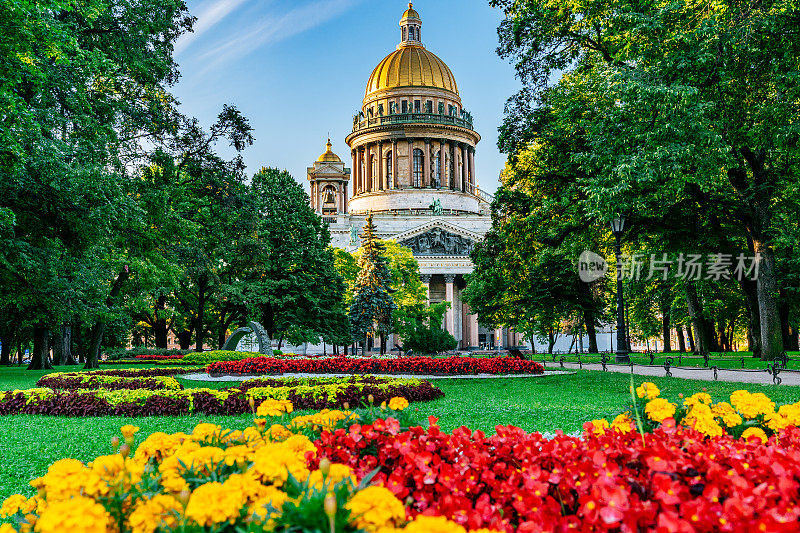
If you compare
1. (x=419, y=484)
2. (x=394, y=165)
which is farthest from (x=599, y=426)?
(x=394, y=165)

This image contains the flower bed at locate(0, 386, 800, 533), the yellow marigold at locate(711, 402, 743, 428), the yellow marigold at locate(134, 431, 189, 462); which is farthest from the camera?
the yellow marigold at locate(711, 402, 743, 428)

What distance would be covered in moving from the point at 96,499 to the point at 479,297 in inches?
1567

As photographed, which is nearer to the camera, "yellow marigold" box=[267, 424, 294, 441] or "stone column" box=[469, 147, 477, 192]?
"yellow marigold" box=[267, 424, 294, 441]

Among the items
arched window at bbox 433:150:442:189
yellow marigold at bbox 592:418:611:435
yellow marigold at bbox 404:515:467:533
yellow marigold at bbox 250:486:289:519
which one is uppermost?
arched window at bbox 433:150:442:189

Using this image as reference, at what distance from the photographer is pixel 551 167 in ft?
69.2

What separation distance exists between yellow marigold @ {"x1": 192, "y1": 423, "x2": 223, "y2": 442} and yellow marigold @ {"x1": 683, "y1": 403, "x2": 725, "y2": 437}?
3.76 meters

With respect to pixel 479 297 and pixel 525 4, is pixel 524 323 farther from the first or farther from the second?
pixel 525 4

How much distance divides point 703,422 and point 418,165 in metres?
85.7

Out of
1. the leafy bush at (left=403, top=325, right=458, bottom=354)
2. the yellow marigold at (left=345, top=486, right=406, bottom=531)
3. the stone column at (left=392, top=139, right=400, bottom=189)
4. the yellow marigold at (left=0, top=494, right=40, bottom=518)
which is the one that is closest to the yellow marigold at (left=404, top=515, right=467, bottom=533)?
the yellow marigold at (left=345, top=486, right=406, bottom=531)

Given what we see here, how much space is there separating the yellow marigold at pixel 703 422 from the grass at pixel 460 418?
1272mm

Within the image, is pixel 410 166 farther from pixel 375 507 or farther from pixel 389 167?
pixel 375 507

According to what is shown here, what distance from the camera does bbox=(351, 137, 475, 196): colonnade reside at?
8775 cm

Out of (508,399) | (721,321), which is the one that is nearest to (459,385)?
(508,399)

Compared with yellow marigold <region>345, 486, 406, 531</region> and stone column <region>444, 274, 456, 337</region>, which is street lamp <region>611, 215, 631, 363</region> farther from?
stone column <region>444, 274, 456, 337</region>
